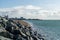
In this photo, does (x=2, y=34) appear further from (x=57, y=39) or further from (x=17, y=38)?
(x=57, y=39)

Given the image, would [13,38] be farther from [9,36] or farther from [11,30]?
[11,30]

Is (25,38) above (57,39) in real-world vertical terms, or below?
above

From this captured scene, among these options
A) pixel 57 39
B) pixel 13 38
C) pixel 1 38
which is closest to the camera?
pixel 1 38

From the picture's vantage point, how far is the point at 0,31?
121ft

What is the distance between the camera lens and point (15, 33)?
3772 centimetres

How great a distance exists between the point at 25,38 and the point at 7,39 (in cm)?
376

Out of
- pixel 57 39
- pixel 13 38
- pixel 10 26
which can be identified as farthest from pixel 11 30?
pixel 57 39

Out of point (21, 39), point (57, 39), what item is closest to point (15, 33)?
point (21, 39)

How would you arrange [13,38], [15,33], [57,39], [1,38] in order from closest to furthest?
1. [1,38]
2. [13,38]
3. [15,33]
4. [57,39]

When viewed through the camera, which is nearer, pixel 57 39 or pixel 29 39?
pixel 29 39

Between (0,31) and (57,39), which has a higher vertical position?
(0,31)

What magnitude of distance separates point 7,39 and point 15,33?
4.32 m

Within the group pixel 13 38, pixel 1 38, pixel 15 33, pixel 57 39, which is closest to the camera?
pixel 1 38

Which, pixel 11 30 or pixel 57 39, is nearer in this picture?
pixel 11 30
